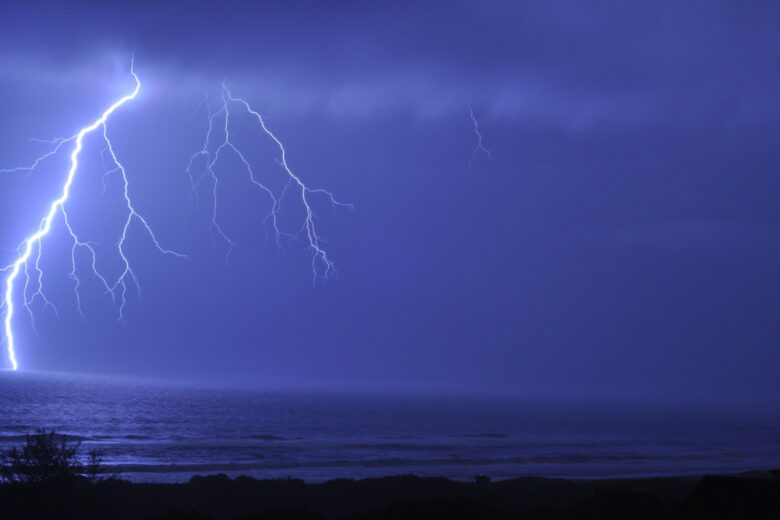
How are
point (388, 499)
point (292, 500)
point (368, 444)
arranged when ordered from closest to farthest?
point (292, 500)
point (388, 499)
point (368, 444)

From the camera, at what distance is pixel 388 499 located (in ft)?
58.0

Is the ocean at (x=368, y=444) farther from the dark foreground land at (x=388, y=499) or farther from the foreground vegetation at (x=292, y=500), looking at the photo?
the foreground vegetation at (x=292, y=500)

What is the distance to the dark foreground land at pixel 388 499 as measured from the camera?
1178cm

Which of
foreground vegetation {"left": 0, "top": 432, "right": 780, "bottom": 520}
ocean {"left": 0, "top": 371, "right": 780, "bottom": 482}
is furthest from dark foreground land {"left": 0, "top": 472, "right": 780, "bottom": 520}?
ocean {"left": 0, "top": 371, "right": 780, "bottom": 482}

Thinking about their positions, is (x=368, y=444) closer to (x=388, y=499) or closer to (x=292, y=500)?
(x=388, y=499)

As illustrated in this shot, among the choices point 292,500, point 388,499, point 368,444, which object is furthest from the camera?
point 368,444

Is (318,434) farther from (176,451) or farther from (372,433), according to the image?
(176,451)

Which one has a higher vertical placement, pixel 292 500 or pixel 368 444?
pixel 292 500

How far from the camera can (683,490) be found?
19938 mm

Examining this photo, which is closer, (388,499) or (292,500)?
(292,500)

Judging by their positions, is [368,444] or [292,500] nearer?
[292,500]

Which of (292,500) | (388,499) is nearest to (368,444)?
(388,499)

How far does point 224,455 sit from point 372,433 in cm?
1469

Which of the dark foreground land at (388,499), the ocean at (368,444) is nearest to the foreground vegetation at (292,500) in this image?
the dark foreground land at (388,499)
